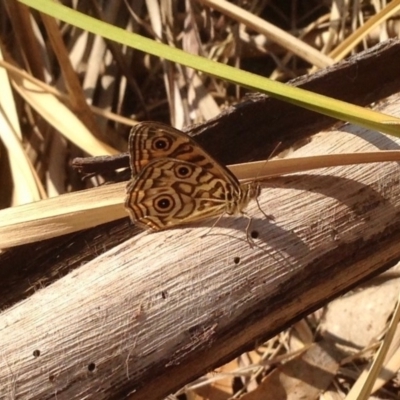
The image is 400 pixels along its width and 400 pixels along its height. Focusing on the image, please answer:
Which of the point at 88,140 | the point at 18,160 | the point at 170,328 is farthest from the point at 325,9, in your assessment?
the point at 170,328

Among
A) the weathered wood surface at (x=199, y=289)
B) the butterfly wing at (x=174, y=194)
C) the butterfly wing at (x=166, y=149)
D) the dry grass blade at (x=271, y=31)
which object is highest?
the dry grass blade at (x=271, y=31)

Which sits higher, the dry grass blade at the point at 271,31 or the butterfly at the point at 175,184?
the dry grass blade at the point at 271,31

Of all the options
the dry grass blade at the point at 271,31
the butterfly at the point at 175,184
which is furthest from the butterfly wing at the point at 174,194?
the dry grass blade at the point at 271,31

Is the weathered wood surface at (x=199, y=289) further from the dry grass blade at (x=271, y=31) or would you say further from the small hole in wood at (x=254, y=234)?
the dry grass blade at (x=271, y=31)

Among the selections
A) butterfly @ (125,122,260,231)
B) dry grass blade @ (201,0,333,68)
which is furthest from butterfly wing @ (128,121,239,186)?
dry grass blade @ (201,0,333,68)

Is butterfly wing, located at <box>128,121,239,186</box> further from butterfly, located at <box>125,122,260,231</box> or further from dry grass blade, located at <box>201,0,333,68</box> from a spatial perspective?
dry grass blade, located at <box>201,0,333,68</box>

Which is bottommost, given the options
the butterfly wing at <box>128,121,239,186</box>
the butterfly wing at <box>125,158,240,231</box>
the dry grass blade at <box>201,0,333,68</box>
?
the butterfly wing at <box>125,158,240,231</box>

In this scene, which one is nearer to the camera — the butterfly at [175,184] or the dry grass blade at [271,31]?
the butterfly at [175,184]
